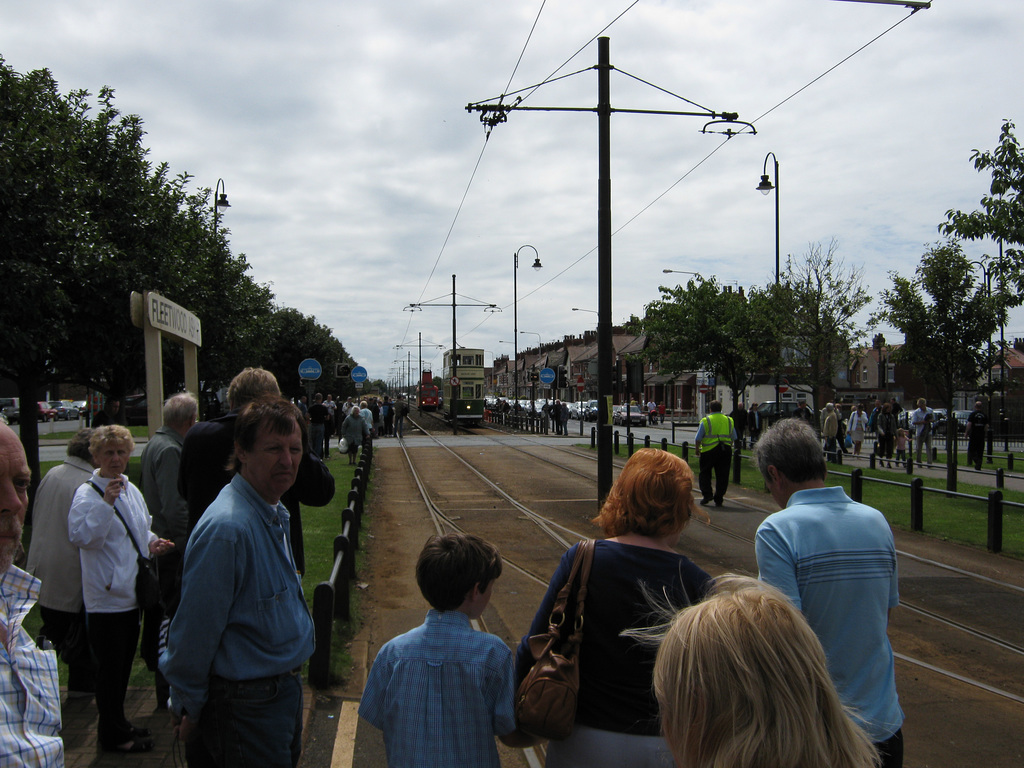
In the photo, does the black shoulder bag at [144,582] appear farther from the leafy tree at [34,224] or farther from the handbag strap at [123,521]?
the leafy tree at [34,224]

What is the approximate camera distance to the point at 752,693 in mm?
1132

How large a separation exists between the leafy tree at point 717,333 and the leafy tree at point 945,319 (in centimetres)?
368

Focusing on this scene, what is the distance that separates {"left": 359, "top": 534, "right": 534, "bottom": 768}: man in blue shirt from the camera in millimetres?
2373

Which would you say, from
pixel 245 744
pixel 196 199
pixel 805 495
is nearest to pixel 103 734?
Answer: pixel 245 744

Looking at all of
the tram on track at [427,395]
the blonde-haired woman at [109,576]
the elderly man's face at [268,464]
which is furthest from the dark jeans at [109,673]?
the tram on track at [427,395]

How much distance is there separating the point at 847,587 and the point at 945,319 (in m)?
16.9

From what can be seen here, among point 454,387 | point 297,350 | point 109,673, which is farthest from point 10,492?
point 297,350

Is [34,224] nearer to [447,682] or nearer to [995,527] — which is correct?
[447,682]

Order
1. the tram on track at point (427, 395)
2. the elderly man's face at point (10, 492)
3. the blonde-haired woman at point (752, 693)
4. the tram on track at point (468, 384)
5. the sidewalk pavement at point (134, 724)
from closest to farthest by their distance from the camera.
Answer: the blonde-haired woman at point (752, 693) → the elderly man's face at point (10, 492) → the sidewalk pavement at point (134, 724) → the tram on track at point (468, 384) → the tram on track at point (427, 395)

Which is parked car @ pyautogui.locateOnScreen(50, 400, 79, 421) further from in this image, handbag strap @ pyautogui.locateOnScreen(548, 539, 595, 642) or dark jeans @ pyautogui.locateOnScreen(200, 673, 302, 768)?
handbag strap @ pyautogui.locateOnScreen(548, 539, 595, 642)

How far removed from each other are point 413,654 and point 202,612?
662 millimetres

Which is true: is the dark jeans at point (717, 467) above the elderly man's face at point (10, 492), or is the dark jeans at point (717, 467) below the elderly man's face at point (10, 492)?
below

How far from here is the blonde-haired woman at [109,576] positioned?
399cm

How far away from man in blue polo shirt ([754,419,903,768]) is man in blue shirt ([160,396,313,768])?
1.60 metres
